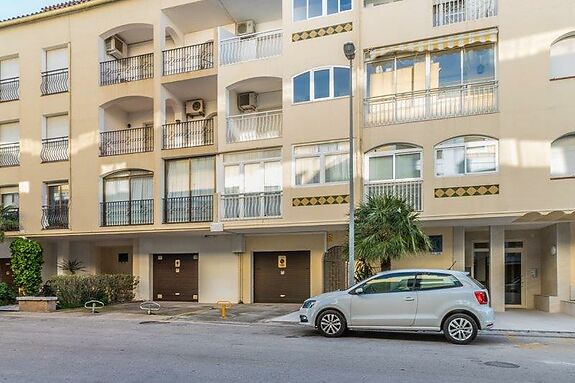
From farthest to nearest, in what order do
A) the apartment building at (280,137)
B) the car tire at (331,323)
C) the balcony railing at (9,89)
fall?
the balcony railing at (9,89), the apartment building at (280,137), the car tire at (331,323)

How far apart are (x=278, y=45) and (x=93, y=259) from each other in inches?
546

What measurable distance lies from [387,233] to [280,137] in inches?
245

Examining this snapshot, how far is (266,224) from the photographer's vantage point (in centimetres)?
1867

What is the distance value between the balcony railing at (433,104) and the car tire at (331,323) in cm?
784

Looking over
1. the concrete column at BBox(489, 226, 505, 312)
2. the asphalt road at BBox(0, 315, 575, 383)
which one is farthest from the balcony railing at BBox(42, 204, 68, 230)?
the concrete column at BBox(489, 226, 505, 312)

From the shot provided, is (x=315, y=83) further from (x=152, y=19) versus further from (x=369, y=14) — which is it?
(x=152, y=19)

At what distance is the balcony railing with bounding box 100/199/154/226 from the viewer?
21.6m

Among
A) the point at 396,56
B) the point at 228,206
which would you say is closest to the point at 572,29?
the point at 396,56

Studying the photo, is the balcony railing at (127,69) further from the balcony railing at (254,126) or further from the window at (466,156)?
the window at (466,156)

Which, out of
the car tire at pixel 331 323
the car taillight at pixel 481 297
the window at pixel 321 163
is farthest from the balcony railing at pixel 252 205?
the car taillight at pixel 481 297

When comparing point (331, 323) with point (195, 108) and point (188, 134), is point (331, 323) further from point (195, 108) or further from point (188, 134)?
point (195, 108)

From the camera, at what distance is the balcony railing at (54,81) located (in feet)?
77.1

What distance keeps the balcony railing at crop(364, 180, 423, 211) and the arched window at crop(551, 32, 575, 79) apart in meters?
5.26

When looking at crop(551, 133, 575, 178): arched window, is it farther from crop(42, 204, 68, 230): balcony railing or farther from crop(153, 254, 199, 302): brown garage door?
crop(42, 204, 68, 230): balcony railing
